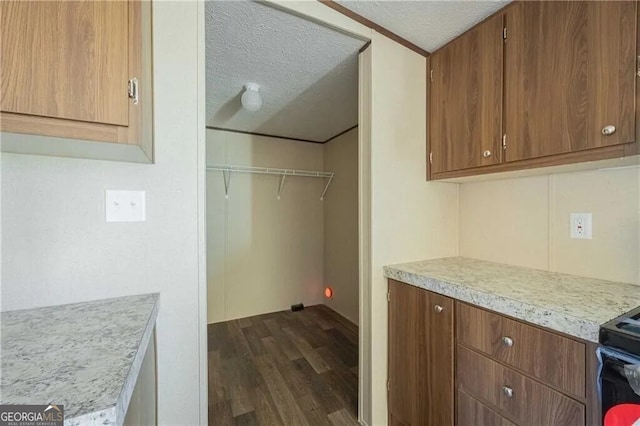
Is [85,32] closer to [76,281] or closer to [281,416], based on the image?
[76,281]

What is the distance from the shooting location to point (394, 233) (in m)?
1.52

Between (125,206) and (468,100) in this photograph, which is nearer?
(125,206)

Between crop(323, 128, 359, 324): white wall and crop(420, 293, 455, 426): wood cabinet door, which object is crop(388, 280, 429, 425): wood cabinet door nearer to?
crop(420, 293, 455, 426): wood cabinet door

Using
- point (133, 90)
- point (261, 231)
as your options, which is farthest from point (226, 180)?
point (133, 90)

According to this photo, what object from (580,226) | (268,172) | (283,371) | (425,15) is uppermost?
(425,15)

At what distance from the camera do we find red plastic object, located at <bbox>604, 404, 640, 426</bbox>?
64 cm

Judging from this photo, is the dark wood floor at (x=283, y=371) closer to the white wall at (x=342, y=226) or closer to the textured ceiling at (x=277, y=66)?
the white wall at (x=342, y=226)

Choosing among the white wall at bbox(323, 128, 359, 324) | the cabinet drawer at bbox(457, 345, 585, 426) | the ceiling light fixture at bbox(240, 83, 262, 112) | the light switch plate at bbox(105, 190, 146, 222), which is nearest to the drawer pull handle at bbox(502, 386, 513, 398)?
the cabinet drawer at bbox(457, 345, 585, 426)

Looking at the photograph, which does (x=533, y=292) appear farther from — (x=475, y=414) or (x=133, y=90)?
(x=133, y=90)

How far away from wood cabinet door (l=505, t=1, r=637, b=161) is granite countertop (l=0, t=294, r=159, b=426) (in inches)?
62.6

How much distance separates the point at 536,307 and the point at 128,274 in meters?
1.40

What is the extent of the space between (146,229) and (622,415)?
1485mm

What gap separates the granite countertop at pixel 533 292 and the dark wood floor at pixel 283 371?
38.8 inches

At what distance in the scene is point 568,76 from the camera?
1060 millimetres
